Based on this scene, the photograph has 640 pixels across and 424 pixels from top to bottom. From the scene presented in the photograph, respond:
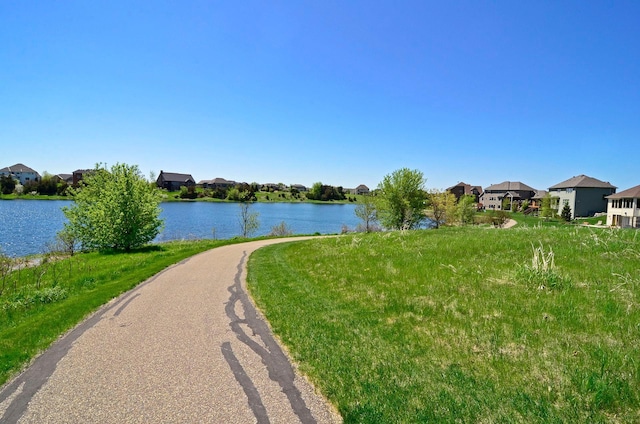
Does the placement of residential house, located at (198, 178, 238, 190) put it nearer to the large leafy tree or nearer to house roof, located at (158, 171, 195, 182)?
house roof, located at (158, 171, 195, 182)

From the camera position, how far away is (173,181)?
16688 cm

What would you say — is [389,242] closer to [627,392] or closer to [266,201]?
[627,392]

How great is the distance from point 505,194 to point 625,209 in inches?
2504

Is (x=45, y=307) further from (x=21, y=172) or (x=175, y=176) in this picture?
(x=21, y=172)

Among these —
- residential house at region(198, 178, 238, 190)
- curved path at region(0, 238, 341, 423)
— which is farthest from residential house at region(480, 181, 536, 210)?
residential house at region(198, 178, 238, 190)

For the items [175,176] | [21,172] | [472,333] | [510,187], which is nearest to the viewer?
[472,333]

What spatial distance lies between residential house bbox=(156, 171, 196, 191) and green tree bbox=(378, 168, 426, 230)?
5167 inches

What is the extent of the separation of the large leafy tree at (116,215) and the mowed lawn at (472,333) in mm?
19024

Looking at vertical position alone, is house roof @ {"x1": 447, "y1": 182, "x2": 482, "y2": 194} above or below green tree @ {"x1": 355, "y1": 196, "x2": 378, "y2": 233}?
above

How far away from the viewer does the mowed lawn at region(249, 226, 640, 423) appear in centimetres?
488

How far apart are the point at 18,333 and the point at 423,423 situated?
9268 millimetres

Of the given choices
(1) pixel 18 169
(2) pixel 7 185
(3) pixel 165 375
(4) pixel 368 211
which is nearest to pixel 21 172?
(1) pixel 18 169

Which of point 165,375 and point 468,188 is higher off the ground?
point 468,188

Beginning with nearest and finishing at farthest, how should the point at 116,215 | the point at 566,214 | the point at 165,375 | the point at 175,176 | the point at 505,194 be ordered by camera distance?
the point at 165,375, the point at 116,215, the point at 566,214, the point at 505,194, the point at 175,176
